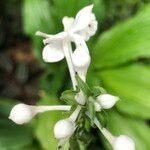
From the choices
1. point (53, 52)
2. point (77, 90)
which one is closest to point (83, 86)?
point (77, 90)

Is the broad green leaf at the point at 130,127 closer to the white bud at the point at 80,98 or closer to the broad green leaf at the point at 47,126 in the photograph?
the broad green leaf at the point at 47,126

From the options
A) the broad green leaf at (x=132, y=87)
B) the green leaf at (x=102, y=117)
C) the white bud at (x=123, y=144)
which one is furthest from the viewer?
the broad green leaf at (x=132, y=87)

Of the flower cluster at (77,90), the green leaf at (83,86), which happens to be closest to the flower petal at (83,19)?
the flower cluster at (77,90)

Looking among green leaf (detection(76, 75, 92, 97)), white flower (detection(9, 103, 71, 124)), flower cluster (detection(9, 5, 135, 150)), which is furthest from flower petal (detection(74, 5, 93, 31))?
white flower (detection(9, 103, 71, 124))

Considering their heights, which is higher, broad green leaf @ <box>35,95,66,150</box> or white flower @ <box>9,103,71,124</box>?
white flower @ <box>9,103,71,124</box>

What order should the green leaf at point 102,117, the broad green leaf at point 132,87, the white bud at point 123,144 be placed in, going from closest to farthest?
the white bud at point 123,144 → the green leaf at point 102,117 → the broad green leaf at point 132,87

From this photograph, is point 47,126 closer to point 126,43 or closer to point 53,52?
point 126,43

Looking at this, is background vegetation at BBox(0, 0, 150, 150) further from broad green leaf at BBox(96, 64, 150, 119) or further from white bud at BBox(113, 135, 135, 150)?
white bud at BBox(113, 135, 135, 150)
